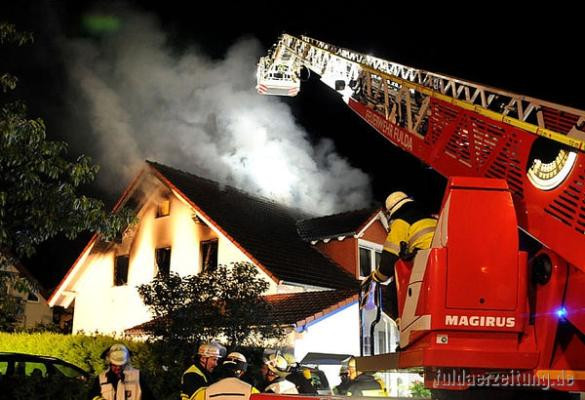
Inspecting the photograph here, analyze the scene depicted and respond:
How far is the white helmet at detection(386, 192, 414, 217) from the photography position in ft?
15.0

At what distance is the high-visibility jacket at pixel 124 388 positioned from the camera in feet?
20.0

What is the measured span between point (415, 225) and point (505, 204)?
2.25 feet

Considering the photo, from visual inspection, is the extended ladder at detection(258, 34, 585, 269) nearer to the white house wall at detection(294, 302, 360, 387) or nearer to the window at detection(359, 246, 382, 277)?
the white house wall at detection(294, 302, 360, 387)

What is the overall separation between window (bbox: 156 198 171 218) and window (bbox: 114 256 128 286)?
1721 millimetres

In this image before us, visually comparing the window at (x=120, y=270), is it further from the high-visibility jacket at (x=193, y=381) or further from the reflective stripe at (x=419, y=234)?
the reflective stripe at (x=419, y=234)

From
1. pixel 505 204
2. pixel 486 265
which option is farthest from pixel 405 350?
pixel 505 204

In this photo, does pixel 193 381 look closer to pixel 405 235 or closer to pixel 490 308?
pixel 405 235

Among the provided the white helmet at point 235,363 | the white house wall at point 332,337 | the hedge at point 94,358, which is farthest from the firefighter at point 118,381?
the white house wall at point 332,337

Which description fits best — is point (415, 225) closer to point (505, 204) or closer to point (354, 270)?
point (505, 204)

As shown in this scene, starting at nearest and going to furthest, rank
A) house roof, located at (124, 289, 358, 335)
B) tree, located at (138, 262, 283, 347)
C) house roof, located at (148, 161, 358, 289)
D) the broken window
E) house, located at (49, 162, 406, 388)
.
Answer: tree, located at (138, 262, 283, 347) → house roof, located at (124, 289, 358, 335) → house, located at (49, 162, 406, 388) → house roof, located at (148, 161, 358, 289) → the broken window

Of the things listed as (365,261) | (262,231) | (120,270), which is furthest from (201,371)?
(120,270)

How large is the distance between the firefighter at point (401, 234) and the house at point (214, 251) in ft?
33.2

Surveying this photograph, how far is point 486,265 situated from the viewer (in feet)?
12.1

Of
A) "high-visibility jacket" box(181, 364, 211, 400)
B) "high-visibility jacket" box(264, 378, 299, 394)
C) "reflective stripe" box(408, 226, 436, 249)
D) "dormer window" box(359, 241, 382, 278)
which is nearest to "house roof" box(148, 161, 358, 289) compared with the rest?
"dormer window" box(359, 241, 382, 278)
